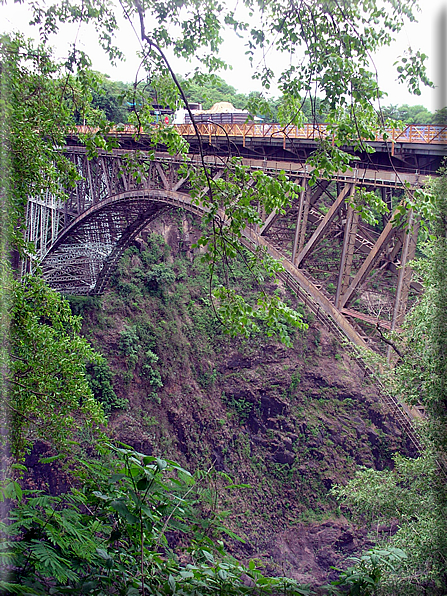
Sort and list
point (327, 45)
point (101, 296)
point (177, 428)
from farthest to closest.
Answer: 1. point (101, 296)
2. point (177, 428)
3. point (327, 45)

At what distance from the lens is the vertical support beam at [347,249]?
772cm

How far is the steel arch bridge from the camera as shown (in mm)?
7531

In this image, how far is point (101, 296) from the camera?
1972 cm

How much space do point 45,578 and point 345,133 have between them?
10.3 feet

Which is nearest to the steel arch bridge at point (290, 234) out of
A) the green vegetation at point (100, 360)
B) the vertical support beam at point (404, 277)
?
the vertical support beam at point (404, 277)

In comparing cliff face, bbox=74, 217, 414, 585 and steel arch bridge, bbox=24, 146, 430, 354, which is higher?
steel arch bridge, bbox=24, 146, 430, 354

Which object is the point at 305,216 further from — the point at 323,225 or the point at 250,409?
the point at 250,409

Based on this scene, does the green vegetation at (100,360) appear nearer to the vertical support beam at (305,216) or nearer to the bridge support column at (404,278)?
the bridge support column at (404,278)

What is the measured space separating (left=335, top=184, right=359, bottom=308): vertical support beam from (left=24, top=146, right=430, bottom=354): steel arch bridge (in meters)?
0.02

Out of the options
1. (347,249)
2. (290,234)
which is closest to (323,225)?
(347,249)

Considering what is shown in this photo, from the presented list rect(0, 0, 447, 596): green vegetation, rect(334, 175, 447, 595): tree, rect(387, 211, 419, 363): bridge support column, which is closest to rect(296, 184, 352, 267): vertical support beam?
rect(387, 211, 419, 363): bridge support column

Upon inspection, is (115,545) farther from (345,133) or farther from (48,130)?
(48,130)

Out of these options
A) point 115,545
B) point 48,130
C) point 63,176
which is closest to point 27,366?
point 63,176

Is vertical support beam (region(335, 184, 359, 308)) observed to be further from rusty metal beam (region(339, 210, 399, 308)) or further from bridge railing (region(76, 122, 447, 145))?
bridge railing (region(76, 122, 447, 145))
